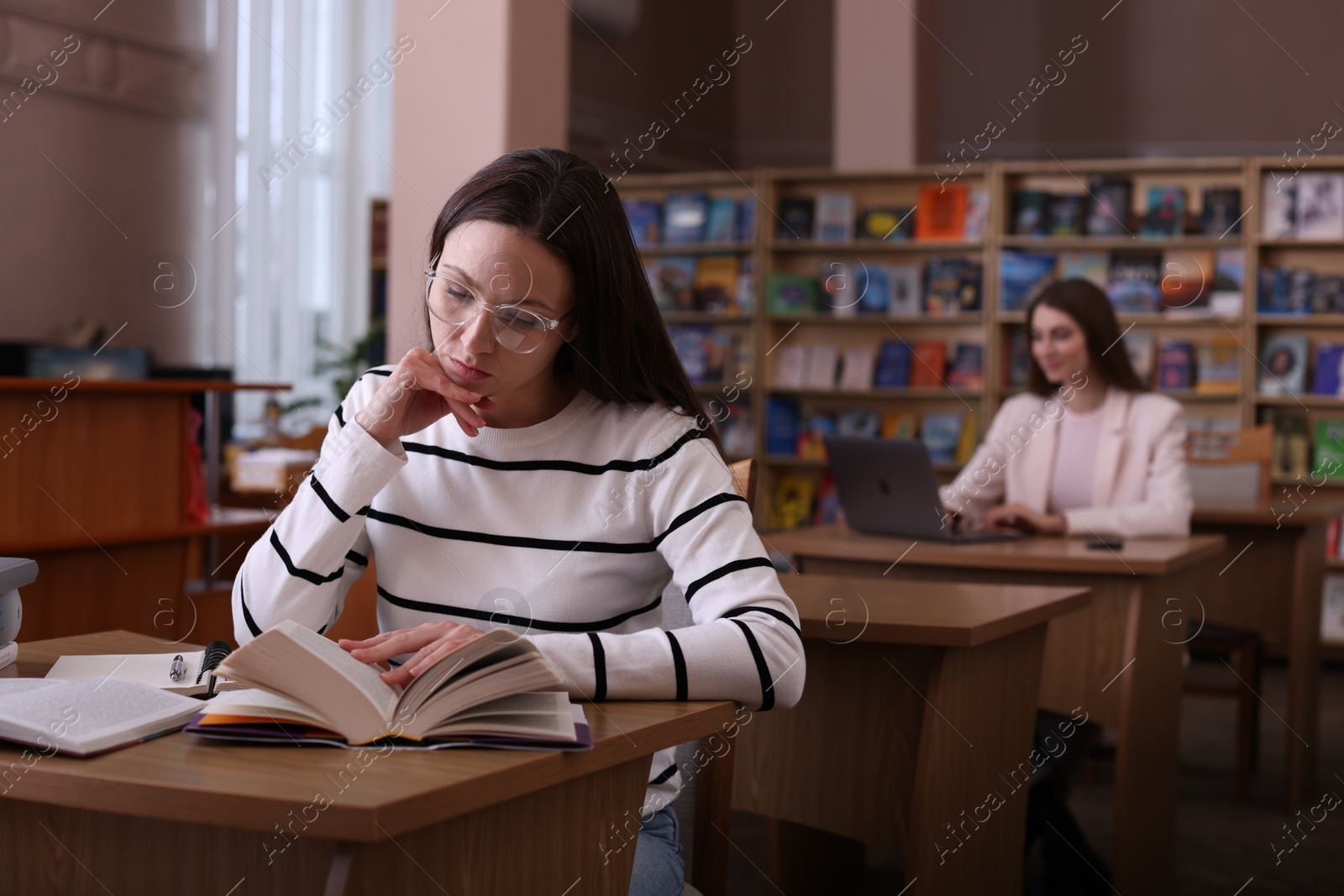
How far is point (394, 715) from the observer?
1.09 m

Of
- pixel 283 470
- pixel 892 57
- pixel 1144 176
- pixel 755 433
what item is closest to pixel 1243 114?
pixel 1144 176

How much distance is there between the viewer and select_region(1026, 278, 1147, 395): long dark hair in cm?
360

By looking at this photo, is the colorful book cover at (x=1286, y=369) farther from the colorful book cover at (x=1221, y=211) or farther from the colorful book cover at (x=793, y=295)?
the colorful book cover at (x=793, y=295)

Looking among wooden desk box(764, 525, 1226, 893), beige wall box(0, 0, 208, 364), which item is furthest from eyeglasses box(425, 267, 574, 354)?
beige wall box(0, 0, 208, 364)

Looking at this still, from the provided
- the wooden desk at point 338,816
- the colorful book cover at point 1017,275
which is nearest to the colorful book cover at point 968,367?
the colorful book cover at point 1017,275

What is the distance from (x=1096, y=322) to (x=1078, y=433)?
12.9 inches

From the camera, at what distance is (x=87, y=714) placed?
1.09m

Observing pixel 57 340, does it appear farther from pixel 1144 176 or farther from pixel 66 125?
pixel 1144 176

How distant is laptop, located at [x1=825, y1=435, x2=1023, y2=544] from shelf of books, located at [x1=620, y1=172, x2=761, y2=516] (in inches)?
125

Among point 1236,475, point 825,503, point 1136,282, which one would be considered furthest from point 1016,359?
point 1236,475

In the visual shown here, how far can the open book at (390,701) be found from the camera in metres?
1.07

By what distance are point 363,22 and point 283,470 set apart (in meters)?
3.06

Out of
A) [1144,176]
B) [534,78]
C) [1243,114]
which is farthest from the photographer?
[1243,114]

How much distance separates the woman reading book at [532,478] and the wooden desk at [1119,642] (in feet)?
3.88
